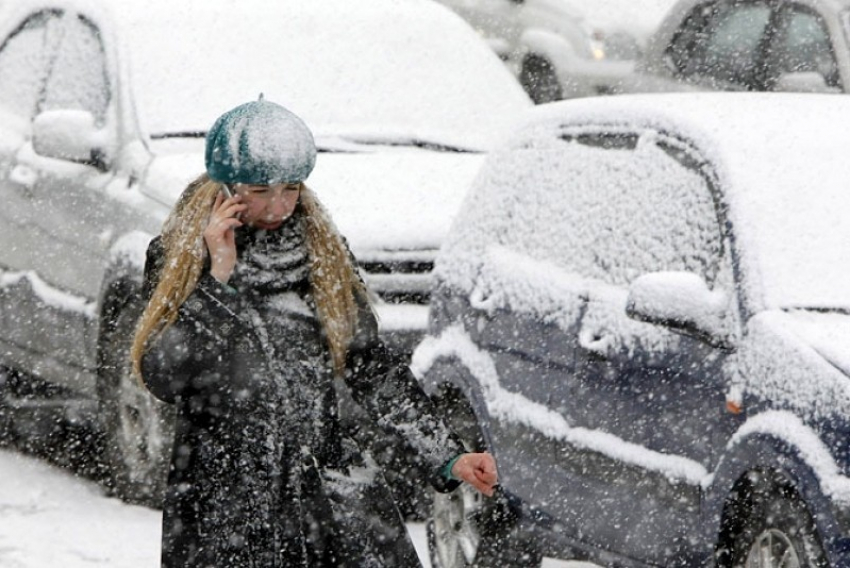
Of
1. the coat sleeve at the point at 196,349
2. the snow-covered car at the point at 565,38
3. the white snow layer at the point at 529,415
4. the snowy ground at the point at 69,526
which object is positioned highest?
the coat sleeve at the point at 196,349

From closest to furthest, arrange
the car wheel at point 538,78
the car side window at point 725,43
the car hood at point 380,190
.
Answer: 1. the car hood at point 380,190
2. the car side window at point 725,43
3. the car wheel at point 538,78

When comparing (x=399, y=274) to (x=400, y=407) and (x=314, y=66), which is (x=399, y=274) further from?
(x=400, y=407)

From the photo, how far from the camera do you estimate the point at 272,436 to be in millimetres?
4426

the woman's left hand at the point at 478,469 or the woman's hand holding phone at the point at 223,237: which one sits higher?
the woman's hand holding phone at the point at 223,237

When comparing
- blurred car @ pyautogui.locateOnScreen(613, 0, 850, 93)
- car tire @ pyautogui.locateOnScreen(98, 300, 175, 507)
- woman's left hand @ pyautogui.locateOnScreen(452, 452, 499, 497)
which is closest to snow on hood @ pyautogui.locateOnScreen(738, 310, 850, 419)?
woman's left hand @ pyautogui.locateOnScreen(452, 452, 499, 497)

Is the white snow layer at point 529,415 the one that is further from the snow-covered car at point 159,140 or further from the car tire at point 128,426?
the car tire at point 128,426

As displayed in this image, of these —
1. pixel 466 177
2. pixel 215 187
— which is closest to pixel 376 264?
pixel 466 177

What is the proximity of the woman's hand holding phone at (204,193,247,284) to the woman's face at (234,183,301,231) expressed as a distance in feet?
0.07

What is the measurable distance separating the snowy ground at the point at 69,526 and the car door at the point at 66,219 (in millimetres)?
459

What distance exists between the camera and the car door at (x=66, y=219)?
9109 millimetres

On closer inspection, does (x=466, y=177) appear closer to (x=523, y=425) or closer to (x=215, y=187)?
(x=523, y=425)

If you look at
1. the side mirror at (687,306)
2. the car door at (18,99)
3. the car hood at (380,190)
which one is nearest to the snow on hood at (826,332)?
the side mirror at (687,306)

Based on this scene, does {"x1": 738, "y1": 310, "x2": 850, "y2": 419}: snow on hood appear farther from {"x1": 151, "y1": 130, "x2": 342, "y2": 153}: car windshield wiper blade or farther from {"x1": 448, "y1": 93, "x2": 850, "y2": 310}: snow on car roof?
{"x1": 151, "y1": 130, "x2": 342, "y2": 153}: car windshield wiper blade

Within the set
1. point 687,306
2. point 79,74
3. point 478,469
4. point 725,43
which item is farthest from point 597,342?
point 725,43
